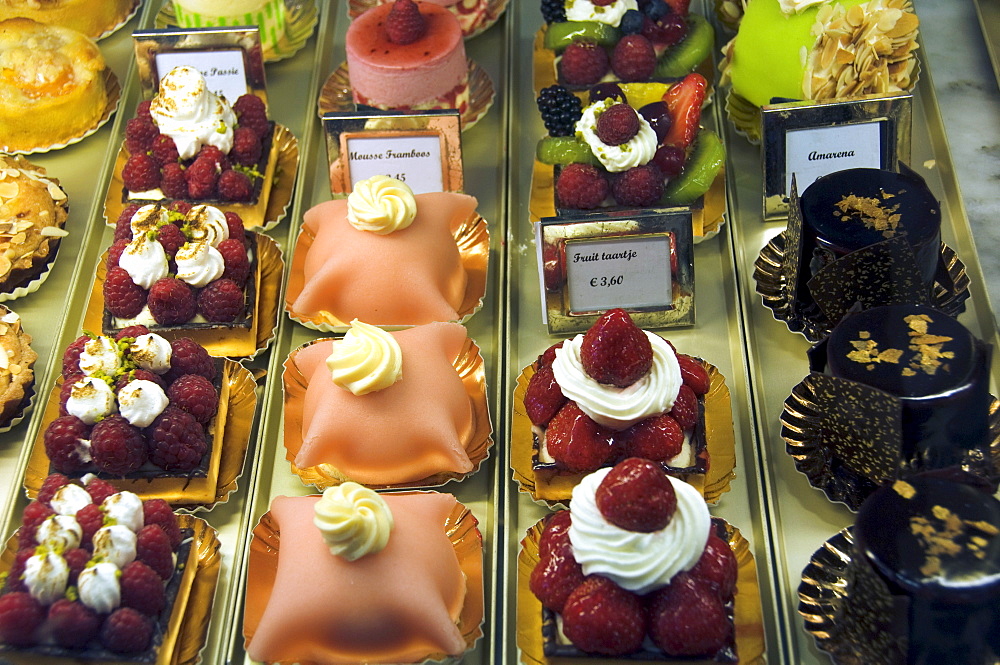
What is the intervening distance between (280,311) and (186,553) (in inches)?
27.0

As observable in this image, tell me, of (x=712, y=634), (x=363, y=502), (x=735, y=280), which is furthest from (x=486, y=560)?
(x=735, y=280)

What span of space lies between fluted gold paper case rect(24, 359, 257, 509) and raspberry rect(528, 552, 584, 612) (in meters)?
0.69

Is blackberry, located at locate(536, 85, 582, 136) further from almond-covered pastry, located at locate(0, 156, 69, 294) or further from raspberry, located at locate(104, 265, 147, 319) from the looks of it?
almond-covered pastry, located at locate(0, 156, 69, 294)

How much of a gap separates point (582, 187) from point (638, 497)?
96 cm

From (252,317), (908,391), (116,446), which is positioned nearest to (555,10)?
(252,317)

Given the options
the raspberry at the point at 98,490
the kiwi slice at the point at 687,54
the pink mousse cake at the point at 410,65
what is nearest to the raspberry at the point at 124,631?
the raspberry at the point at 98,490

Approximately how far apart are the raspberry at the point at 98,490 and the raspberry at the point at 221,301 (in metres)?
0.50

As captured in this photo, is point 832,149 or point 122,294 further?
point 832,149

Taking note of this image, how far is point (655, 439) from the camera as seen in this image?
210 cm

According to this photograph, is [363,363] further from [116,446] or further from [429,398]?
[116,446]

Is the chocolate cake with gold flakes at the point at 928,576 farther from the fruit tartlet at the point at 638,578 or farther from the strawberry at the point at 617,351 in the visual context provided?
the strawberry at the point at 617,351

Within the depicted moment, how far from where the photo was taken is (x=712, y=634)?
1823mm

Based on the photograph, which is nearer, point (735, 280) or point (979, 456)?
point (979, 456)

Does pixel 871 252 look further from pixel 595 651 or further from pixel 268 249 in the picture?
pixel 268 249
